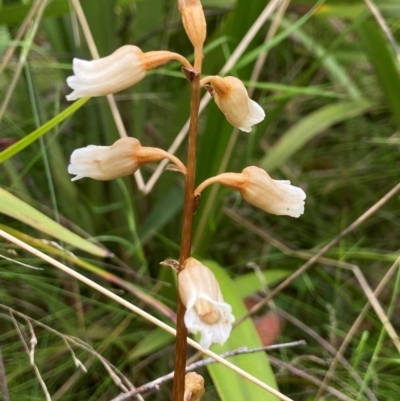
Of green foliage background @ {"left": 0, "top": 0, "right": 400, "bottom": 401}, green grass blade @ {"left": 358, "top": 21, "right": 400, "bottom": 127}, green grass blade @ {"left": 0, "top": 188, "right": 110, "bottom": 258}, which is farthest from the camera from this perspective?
Answer: green grass blade @ {"left": 358, "top": 21, "right": 400, "bottom": 127}

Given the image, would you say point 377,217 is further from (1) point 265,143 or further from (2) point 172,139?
(2) point 172,139

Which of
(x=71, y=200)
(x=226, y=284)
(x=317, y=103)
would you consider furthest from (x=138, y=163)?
(x=317, y=103)

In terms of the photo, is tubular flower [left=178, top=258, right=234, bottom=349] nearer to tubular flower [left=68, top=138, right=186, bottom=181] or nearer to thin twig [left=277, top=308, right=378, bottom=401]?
tubular flower [left=68, top=138, right=186, bottom=181]

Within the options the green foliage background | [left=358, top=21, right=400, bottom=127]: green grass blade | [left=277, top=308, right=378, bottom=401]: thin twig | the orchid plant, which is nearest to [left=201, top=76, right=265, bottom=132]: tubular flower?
the orchid plant

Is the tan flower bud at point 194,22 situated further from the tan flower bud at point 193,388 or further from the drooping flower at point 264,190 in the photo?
the tan flower bud at point 193,388

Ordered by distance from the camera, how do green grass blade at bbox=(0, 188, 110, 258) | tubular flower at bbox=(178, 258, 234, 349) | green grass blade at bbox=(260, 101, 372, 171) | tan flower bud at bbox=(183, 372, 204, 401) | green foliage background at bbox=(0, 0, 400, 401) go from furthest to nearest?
1. green grass blade at bbox=(260, 101, 372, 171)
2. green foliage background at bbox=(0, 0, 400, 401)
3. green grass blade at bbox=(0, 188, 110, 258)
4. tan flower bud at bbox=(183, 372, 204, 401)
5. tubular flower at bbox=(178, 258, 234, 349)

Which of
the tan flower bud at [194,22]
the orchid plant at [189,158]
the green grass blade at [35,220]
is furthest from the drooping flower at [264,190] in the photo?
the green grass blade at [35,220]

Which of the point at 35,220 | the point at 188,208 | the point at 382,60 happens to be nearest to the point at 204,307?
the point at 188,208
